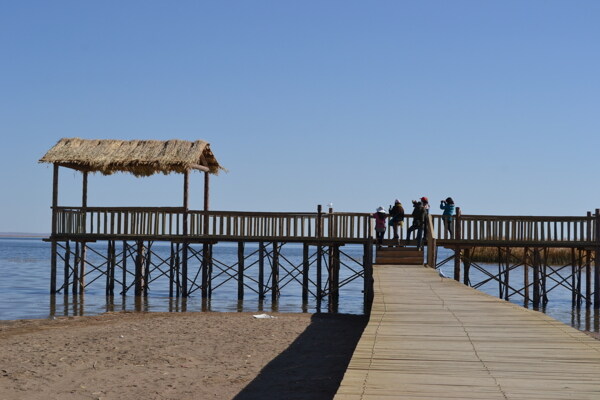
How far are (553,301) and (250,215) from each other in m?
13.1

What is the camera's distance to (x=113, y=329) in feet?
59.0

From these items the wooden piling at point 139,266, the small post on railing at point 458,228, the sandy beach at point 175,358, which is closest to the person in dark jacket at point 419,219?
the small post on railing at point 458,228

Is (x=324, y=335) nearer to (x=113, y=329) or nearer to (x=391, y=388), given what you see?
(x=113, y=329)

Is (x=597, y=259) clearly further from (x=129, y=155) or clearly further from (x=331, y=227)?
(x=129, y=155)

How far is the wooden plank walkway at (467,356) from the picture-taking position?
→ 6.80m

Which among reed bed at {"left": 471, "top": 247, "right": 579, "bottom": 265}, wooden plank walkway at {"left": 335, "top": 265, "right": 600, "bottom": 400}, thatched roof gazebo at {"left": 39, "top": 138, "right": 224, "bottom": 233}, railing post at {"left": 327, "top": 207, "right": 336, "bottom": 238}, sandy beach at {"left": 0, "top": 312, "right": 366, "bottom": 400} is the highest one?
thatched roof gazebo at {"left": 39, "top": 138, "right": 224, "bottom": 233}

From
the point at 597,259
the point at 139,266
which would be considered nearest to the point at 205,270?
the point at 139,266

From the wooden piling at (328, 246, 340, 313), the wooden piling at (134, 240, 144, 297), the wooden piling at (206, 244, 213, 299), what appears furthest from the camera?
the wooden piling at (206, 244, 213, 299)

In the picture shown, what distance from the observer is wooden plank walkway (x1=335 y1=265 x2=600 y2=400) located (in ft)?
22.3

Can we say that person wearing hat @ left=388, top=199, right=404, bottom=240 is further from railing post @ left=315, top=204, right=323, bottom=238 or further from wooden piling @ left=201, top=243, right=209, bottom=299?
wooden piling @ left=201, top=243, right=209, bottom=299

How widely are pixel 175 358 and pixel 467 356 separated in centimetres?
661

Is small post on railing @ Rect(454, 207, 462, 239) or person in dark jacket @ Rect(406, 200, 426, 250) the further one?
small post on railing @ Rect(454, 207, 462, 239)

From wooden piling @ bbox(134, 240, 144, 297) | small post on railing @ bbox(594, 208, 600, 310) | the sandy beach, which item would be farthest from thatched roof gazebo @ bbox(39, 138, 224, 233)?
small post on railing @ bbox(594, 208, 600, 310)

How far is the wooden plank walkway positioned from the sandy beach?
1.54 metres
